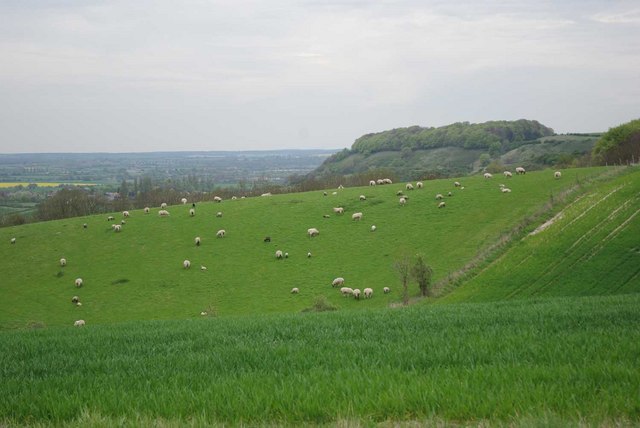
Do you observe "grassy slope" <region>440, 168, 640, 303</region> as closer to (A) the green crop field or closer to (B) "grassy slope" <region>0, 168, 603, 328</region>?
(A) the green crop field

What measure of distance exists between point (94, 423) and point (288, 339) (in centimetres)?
720

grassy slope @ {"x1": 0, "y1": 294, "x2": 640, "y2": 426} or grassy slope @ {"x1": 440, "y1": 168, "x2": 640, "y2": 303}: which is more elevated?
grassy slope @ {"x1": 0, "y1": 294, "x2": 640, "y2": 426}

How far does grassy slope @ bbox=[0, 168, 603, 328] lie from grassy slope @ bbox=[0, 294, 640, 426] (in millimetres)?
31043

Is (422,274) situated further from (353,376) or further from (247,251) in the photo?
(353,376)

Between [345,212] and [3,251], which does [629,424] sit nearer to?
[345,212]

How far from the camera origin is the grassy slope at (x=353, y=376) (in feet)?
25.6

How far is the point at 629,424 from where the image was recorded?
6.91m

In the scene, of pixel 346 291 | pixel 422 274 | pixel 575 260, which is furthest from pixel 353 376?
pixel 346 291

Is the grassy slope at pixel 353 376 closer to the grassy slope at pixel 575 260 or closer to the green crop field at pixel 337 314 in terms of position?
the green crop field at pixel 337 314

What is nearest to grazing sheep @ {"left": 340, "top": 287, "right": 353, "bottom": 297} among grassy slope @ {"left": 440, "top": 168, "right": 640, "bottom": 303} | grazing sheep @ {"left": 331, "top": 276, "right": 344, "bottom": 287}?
grazing sheep @ {"left": 331, "top": 276, "right": 344, "bottom": 287}

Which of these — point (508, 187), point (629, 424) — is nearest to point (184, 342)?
point (629, 424)

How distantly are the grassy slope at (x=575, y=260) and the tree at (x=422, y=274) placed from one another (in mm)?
2592

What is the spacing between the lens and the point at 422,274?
4281 cm

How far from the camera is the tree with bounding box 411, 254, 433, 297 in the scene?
42656 mm
